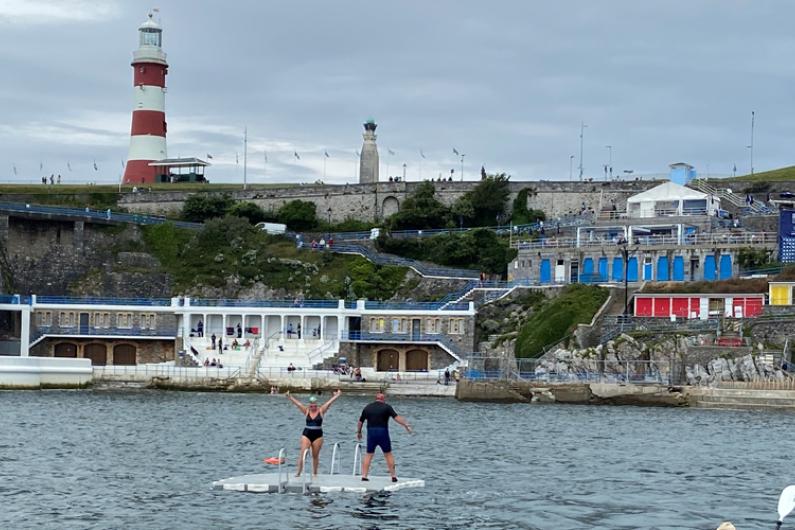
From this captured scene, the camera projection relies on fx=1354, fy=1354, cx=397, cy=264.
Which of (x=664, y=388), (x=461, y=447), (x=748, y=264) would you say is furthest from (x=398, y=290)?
(x=461, y=447)

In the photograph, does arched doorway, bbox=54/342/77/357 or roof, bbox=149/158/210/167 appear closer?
arched doorway, bbox=54/342/77/357

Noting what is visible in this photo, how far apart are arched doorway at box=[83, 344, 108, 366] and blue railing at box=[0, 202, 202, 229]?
12718 mm

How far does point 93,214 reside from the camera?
8956 centimetres

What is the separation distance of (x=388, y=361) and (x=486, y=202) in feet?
75.7

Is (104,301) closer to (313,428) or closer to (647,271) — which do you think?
(647,271)

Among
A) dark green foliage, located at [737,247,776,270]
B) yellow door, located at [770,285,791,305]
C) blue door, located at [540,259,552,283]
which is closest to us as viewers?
yellow door, located at [770,285,791,305]

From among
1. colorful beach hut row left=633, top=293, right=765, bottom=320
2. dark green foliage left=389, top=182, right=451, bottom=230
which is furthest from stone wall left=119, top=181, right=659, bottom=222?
colorful beach hut row left=633, top=293, right=765, bottom=320

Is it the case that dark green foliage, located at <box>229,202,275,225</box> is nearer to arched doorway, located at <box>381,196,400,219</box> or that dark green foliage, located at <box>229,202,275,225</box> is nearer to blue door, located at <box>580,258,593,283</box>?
arched doorway, located at <box>381,196,400,219</box>

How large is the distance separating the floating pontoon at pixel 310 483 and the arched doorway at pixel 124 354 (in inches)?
1944

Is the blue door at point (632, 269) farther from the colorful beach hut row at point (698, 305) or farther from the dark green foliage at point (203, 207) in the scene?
the dark green foliage at point (203, 207)

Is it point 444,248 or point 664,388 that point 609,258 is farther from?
point 664,388

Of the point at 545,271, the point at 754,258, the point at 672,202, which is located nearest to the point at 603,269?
the point at 545,271

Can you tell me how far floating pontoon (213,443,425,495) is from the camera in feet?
91.8

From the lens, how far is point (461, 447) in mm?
39125
